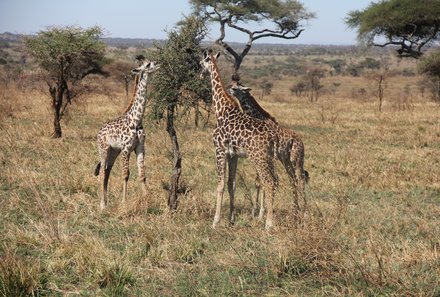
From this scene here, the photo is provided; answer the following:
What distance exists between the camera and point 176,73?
799 centimetres

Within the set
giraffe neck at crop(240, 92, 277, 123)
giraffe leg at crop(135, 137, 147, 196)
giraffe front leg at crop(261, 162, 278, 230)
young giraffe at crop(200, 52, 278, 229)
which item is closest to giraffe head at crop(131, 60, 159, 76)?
young giraffe at crop(200, 52, 278, 229)

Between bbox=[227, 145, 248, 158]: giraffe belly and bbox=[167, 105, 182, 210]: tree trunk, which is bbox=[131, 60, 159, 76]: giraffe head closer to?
bbox=[167, 105, 182, 210]: tree trunk

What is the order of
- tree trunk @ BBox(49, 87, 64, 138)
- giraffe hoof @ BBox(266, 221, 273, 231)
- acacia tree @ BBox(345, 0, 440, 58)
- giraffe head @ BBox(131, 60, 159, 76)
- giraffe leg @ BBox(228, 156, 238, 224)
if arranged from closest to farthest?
giraffe hoof @ BBox(266, 221, 273, 231) < giraffe leg @ BBox(228, 156, 238, 224) < giraffe head @ BBox(131, 60, 159, 76) < tree trunk @ BBox(49, 87, 64, 138) < acacia tree @ BBox(345, 0, 440, 58)

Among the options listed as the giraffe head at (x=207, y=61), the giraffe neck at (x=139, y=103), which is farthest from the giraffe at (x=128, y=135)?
the giraffe head at (x=207, y=61)

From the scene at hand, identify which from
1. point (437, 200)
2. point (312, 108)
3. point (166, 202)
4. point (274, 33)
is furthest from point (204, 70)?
point (274, 33)

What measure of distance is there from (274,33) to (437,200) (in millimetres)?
20551

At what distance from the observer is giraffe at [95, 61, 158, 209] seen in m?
7.95

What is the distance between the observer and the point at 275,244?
5.42 m

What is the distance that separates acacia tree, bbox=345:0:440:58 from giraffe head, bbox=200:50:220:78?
15.5 metres

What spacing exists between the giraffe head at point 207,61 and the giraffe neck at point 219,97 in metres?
0.05

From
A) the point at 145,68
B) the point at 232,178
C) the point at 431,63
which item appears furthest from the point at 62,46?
the point at 431,63

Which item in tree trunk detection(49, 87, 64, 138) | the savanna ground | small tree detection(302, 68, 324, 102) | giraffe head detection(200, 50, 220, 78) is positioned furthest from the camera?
small tree detection(302, 68, 324, 102)

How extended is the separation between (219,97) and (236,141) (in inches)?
38.6

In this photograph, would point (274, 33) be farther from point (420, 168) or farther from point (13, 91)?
point (420, 168)
